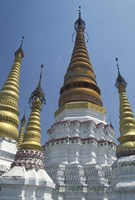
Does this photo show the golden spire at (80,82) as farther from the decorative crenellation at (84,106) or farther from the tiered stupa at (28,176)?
the tiered stupa at (28,176)

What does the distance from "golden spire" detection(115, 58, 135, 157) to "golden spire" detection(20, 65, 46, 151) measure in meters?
4.82

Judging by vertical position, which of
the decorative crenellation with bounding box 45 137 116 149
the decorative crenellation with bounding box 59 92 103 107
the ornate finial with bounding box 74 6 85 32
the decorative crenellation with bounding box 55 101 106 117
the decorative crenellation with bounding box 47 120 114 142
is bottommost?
the decorative crenellation with bounding box 45 137 116 149

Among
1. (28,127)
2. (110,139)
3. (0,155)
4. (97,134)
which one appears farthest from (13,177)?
(110,139)

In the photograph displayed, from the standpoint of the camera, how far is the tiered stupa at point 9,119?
1594 cm

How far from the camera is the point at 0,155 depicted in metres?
15.8

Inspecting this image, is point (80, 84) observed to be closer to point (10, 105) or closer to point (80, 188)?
point (10, 105)

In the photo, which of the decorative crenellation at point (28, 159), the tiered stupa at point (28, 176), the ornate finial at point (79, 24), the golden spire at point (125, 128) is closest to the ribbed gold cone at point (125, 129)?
the golden spire at point (125, 128)

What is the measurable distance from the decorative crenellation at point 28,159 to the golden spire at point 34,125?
0.40m

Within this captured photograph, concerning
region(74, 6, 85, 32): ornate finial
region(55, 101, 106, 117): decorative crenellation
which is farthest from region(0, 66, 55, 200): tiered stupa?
region(74, 6, 85, 32): ornate finial

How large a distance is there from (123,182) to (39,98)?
7.80 metres

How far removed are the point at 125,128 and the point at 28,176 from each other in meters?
6.43

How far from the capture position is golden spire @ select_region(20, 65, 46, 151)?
13195mm

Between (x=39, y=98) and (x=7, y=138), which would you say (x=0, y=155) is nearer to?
(x=7, y=138)

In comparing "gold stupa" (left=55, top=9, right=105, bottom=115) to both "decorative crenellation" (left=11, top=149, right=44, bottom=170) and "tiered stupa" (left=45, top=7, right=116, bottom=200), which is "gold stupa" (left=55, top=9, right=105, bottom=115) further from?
"decorative crenellation" (left=11, top=149, right=44, bottom=170)
